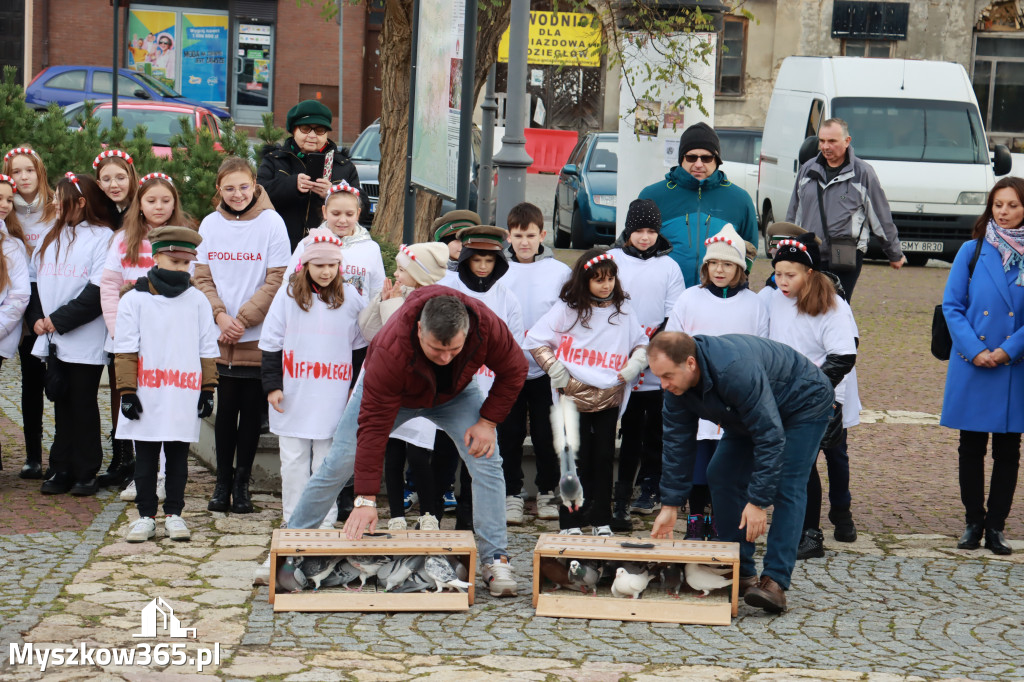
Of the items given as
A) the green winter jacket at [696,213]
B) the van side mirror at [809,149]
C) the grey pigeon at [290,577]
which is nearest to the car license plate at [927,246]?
the van side mirror at [809,149]

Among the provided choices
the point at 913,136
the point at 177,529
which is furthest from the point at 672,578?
the point at 913,136

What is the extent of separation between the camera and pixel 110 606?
233 inches

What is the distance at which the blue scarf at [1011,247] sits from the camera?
7281 mm

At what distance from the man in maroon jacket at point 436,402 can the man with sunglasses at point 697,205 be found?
2182 mm

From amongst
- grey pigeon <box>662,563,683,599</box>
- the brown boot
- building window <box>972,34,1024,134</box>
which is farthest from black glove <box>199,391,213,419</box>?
building window <box>972,34,1024,134</box>

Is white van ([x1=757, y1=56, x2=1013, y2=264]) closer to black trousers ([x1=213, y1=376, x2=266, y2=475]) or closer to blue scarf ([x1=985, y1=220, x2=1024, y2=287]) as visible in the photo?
blue scarf ([x1=985, y1=220, x2=1024, y2=287])

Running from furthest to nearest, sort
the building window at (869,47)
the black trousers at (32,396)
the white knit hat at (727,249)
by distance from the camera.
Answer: the building window at (869,47)
the black trousers at (32,396)
the white knit hat at (727,249)

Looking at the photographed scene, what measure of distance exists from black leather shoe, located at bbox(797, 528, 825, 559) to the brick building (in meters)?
28.8

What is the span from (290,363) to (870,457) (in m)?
4.30

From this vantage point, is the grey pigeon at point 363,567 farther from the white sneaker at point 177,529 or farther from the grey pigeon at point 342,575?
the white sneaker at point 177,529

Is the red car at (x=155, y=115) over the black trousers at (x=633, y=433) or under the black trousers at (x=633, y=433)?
over

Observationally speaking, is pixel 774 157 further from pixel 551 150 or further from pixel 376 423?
pixel 376 423

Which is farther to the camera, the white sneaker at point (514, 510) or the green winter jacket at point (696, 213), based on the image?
the green winter jacket at point (696, 213)

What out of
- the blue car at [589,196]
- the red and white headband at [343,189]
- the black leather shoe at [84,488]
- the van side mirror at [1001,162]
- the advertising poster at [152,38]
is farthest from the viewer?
the advertising poster at [152,38]
